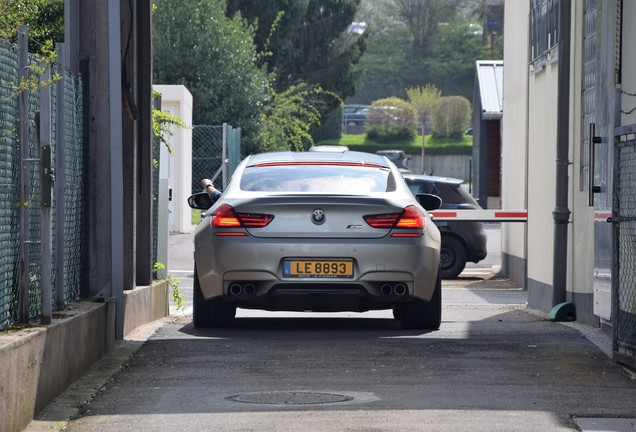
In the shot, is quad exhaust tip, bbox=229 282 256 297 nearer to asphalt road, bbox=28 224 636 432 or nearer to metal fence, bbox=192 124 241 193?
asphalt road, bbox=28 224 636 432

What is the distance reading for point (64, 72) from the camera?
9.46 metres

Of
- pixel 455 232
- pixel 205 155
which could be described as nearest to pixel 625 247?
pixel 455 232

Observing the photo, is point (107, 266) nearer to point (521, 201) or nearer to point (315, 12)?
point (521, 201)

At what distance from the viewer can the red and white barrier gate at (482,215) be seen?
19609 millimetres

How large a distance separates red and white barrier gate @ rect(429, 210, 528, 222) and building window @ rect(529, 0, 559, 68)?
257cm

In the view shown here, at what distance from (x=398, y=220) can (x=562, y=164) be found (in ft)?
10.4

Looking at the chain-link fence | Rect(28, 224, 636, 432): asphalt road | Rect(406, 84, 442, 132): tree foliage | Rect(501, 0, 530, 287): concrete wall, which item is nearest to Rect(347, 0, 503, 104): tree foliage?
Rect(406, 84, 442, 132): tree foliage

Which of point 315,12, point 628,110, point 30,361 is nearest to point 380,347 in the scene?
point 628,110

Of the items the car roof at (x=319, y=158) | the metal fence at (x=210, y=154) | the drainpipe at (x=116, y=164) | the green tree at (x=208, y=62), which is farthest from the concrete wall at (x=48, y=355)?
the green tree at (x=208, y=62)

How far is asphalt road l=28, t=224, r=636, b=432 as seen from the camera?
723 cm

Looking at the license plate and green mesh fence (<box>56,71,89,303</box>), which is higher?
green mesh fence (<box>56,71,89,303</box>)

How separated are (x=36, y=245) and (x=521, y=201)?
13367 mm

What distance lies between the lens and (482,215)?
20.3m

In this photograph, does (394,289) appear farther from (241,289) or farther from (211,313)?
(211,313)
